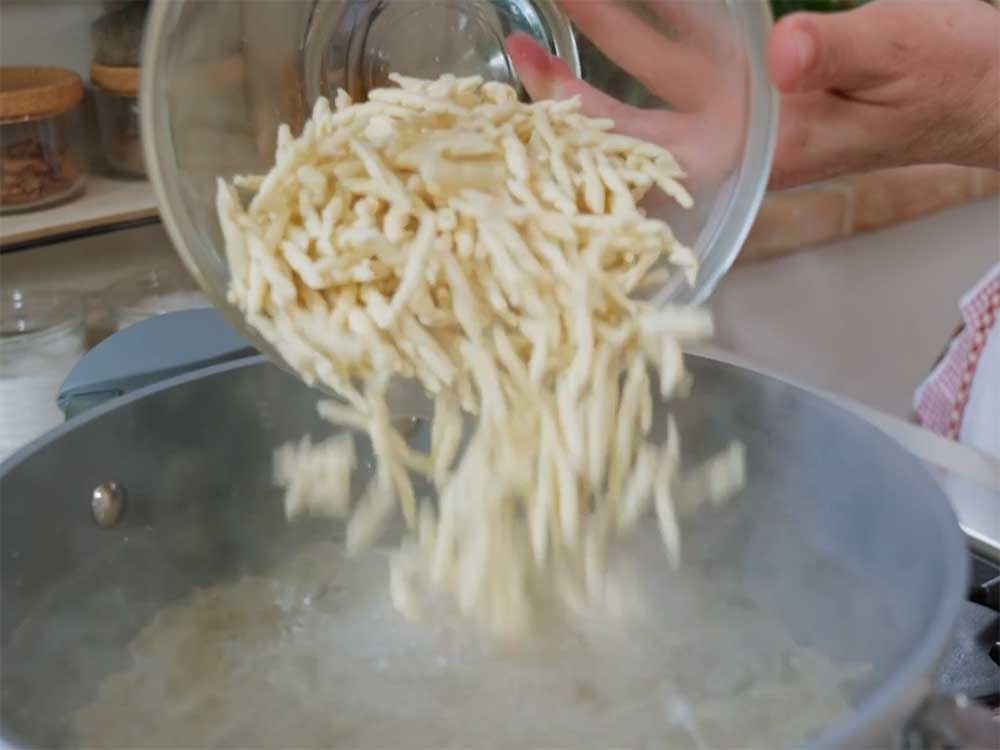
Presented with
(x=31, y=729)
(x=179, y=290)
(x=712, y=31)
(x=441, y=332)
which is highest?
(x=712, y=31)

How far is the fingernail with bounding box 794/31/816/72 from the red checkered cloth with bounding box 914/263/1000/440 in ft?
1.53

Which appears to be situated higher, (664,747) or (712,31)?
(712,31)

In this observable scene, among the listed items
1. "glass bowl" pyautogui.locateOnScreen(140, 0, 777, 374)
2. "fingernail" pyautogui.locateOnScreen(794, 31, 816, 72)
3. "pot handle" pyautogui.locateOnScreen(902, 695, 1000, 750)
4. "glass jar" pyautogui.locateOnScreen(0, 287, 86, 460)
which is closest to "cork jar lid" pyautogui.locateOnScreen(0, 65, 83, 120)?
"glass jar" pyautogui.locateOnScreen(0, 287, 86, 460)

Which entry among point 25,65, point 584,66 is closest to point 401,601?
point 584,66

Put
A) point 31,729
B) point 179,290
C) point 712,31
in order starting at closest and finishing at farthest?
point 31,729 → point 712,31 → point 179,290

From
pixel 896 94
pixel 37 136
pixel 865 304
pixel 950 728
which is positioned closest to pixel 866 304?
pixel 865 304

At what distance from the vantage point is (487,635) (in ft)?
2.19

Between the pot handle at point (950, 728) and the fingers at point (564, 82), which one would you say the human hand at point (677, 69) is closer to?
the fingers at point (564, 82)

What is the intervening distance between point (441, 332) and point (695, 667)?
234 mm

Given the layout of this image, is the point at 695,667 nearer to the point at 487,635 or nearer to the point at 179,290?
the point at 487,635

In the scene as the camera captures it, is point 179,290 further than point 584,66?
Yes

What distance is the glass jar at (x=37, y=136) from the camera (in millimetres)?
1134

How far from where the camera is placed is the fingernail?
23.0 inches

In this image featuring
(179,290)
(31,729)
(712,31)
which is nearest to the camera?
(31,729)
